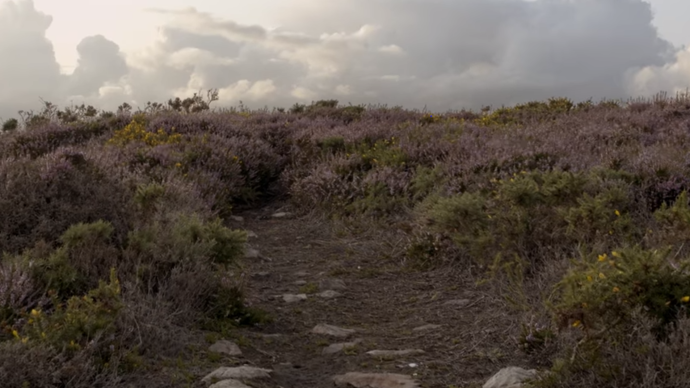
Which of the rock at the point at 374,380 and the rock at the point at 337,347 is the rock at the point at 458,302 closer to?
the rock at the point at 337,347

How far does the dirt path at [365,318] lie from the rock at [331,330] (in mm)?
54

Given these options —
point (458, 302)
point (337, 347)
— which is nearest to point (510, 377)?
point (337, 347)

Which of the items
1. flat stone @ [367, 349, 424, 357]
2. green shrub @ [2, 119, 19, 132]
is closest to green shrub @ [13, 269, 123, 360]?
flat stone @ [367, 349, 424, 357]

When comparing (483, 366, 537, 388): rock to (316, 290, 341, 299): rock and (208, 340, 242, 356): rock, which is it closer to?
(208, 340, 242, 356): rock

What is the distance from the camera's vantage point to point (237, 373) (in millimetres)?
3951

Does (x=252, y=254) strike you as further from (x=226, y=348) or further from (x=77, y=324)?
(x=77, y=324)

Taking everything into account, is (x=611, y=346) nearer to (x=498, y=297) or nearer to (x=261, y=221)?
(x=498, y=297)

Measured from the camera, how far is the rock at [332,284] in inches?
253

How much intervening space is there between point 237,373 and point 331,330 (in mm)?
1279

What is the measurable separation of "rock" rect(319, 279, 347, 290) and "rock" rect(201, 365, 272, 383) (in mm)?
2311

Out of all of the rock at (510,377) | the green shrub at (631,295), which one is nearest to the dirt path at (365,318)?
the rock at (510,377)

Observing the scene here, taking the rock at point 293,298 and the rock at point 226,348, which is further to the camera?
the rock at point 293,298

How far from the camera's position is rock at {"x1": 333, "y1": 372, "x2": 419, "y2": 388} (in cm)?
393

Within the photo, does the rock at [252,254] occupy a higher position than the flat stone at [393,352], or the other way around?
the rock at [252,254]
